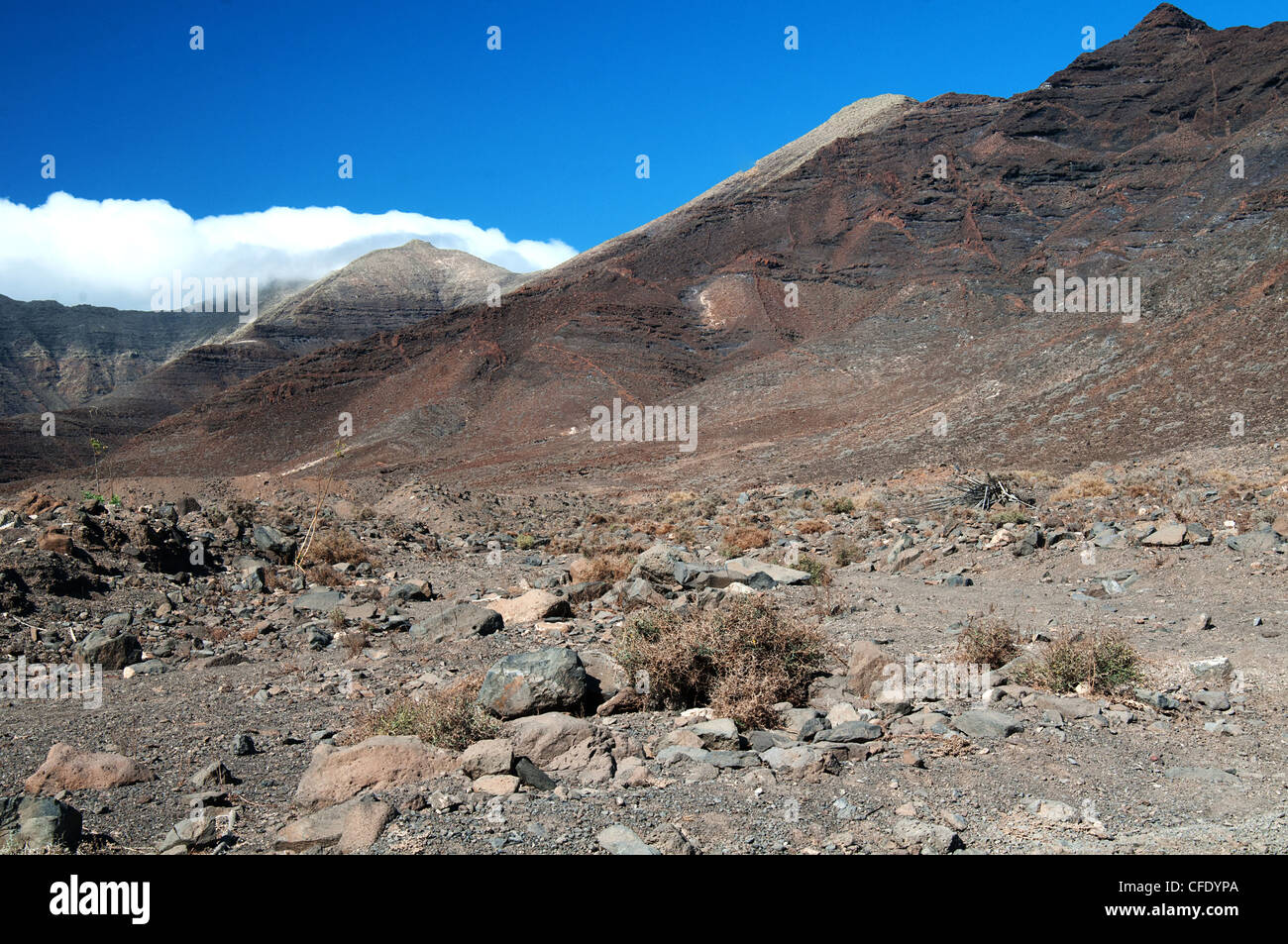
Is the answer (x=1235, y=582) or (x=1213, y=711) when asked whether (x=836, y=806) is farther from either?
(x=1235, y=582)

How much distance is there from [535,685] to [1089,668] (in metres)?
3.91

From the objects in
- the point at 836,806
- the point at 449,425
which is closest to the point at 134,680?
the point at 836,806

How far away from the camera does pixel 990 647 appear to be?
6371mm

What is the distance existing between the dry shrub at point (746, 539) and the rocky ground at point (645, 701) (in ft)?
0.27

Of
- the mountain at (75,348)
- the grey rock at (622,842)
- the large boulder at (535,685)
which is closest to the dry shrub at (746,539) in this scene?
the large boulder at (535,685)

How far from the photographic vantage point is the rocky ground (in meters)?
3.83

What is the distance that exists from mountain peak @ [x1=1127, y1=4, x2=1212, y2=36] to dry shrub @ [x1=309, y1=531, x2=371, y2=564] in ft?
273

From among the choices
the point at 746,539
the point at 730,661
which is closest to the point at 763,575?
the point at 746,539

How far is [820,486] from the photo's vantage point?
24984mm

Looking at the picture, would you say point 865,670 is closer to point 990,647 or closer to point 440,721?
point 990,647

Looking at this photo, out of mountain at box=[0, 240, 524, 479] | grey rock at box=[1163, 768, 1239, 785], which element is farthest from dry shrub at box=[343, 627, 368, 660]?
mountain at box=[0, 240, 524, 479]

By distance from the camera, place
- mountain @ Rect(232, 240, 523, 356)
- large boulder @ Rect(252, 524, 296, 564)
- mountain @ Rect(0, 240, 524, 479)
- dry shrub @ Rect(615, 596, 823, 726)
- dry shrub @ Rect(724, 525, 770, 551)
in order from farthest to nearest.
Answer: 1. mountain @ Rect(232, 240, 523, 356)
2. mountain @ Rect(0, 240, 524, 479)
3. dry shrub @ Rect(724, 525, 770, 551)
4. large boulder @ Rect(252, 524, 296, 564)
5. dry shrub @ Rect(615, 596, 823, 726)

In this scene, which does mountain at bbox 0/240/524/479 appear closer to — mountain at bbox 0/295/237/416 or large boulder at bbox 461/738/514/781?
mountain at bbox 0/295/237/416
